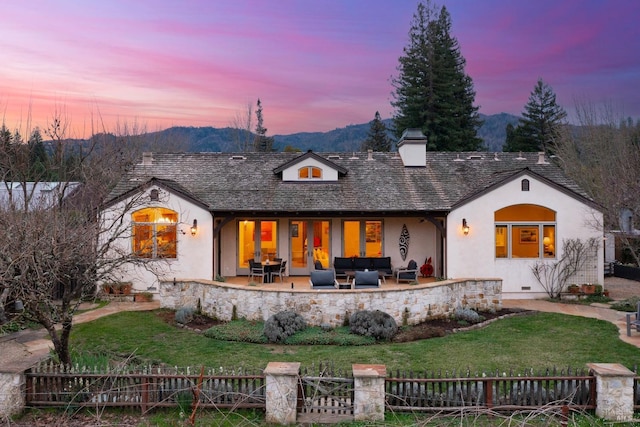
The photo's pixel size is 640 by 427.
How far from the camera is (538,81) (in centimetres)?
4509

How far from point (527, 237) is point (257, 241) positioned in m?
11.3

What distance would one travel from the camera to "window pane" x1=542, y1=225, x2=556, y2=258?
18.4 meters

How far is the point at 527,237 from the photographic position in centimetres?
1859

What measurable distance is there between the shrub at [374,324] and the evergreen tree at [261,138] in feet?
139

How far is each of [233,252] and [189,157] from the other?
5389 mm

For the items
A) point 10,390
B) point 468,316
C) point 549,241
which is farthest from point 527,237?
point 10,390

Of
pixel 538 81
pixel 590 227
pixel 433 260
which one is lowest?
pixel 433 260

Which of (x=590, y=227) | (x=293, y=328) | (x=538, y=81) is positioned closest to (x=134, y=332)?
(x=293, y=328)

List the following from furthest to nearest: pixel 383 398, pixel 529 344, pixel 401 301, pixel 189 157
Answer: pixel 189 157 → pixel 401 301 → pixel 529 344 → pixel 383 398

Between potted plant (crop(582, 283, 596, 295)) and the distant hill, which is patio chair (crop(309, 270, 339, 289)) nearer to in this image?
potted plant (crop(582, 283, 596, 295))

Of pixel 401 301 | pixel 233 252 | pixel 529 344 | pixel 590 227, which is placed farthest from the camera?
pixel 233 252

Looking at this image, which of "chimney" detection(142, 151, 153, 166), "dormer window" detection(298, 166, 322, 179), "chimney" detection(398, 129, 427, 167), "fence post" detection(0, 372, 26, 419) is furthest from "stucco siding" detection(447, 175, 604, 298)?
"fence post" detection(0, 372, 26, 419)

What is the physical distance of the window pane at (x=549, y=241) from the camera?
18.4m

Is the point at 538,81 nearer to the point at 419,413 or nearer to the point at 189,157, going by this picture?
the point at 189,157
